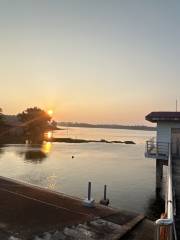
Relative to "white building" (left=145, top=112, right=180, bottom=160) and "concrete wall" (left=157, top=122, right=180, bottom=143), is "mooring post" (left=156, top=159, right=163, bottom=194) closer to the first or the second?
"white building" (left=145, top=112, right=180, bottom=160)

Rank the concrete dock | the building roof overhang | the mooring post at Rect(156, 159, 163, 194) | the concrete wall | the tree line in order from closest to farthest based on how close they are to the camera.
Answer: the concrete dock, the building roof overhang, the concrete wall, the mooring post at Rect(156, 159, 163, 194), the tree line

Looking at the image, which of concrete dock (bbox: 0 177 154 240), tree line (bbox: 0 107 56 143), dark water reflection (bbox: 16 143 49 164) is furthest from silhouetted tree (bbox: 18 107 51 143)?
concrete dock (bbox: 0 177 154 240)

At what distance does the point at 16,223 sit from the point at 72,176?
2592 centimetres

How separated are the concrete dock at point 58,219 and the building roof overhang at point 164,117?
44.7 ft

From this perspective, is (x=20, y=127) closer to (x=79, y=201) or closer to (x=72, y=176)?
(x=72, y=176)

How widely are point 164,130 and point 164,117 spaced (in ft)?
4.30

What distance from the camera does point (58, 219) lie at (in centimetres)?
1472

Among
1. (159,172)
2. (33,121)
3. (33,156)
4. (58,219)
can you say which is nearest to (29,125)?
(33,121)

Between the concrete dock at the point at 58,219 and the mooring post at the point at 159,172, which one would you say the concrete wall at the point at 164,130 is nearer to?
the mooring post at the point at 159,172

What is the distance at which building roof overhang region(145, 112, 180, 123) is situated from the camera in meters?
28.4

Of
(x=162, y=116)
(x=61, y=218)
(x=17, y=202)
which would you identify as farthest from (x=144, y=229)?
(x=162, y=116)

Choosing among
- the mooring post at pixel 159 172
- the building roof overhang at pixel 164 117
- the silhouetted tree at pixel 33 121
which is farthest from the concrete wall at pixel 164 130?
the silhouetted tree at pixel 33 121

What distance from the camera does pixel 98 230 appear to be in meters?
13.7

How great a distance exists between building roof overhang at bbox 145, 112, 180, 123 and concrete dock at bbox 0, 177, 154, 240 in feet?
44.7
